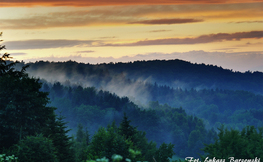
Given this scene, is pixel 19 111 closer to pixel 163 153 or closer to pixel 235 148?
pixel 163 153

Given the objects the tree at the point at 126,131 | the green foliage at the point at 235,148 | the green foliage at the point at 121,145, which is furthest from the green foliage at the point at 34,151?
the tree at the point at 126,131

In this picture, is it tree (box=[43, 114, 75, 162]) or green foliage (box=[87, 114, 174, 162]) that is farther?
tree (box=[43, 114, 75, 162])

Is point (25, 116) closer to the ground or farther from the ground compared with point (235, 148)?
farther from the ground

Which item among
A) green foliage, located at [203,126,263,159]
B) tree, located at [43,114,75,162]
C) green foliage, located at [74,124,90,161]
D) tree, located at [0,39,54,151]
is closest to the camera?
green foliage, located at [203,126,263,159]

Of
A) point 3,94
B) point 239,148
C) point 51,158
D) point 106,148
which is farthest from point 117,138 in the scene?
point 3,94

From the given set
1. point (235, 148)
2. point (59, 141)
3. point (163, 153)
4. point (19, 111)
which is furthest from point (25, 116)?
point (235, 148)

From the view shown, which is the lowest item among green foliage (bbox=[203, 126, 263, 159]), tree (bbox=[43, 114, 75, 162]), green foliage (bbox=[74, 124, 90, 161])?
green foliage (bbox=[74, 124, 90, 161])

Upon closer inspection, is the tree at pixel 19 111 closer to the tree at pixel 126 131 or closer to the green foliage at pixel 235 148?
the tree at pixel 126 131

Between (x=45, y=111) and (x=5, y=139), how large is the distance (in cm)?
640

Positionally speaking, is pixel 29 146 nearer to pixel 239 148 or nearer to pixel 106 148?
pixel 106 148

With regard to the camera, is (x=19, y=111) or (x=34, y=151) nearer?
(x=34, y=151)

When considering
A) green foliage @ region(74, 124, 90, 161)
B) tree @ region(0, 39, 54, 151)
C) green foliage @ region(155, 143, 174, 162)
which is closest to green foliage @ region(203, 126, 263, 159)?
green foliage @ region(74, 124, 90, 161)

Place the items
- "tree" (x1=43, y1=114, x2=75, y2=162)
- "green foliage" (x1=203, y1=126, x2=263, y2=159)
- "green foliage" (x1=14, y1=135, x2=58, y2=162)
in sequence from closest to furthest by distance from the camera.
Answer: "green foliage" (x1=14, y1=135, x2=58, y2=162) → "green foliage" (x1=203, y1=126, x2=263, y2=159) → "tree" (x1=43, y1=114, x2=75, y2=162)

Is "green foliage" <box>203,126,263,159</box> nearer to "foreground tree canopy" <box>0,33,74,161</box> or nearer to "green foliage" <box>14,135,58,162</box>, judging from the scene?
"green foliage" <box>14,135,58,162</box>
